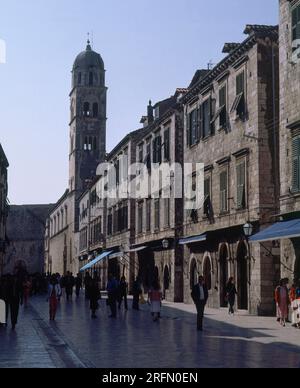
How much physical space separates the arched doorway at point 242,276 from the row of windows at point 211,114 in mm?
5643

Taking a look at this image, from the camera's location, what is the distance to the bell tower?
3324 inches

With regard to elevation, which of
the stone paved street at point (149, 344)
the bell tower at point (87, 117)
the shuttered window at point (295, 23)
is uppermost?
the bell tower at point (87, 117)

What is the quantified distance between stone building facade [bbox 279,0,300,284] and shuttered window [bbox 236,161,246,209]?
12.3 ft

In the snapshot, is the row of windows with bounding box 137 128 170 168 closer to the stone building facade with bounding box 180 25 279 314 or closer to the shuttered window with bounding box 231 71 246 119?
the stone building facade with bounding box 180 25 279 314

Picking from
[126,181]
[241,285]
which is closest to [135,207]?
[126,181]

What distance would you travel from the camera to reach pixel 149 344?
1574 centimetres

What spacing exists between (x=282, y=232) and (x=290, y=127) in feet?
13.9

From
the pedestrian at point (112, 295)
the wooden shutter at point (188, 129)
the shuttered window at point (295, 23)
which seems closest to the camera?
the shuttered window at point (295, 23)

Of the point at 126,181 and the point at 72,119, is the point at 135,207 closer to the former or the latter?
the point at 126,181

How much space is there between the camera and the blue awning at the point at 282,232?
20.7 metres

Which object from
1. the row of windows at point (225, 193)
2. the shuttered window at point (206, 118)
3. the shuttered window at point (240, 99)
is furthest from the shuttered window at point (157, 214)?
the shuttered window at point (240, 99)

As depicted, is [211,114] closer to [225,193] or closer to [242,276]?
[225,193]

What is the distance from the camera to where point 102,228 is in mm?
63188

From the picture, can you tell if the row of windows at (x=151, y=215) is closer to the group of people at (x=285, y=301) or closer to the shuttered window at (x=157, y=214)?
the shuttered window at (x=157, y=214)
